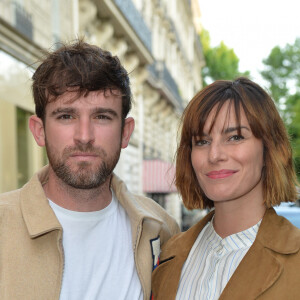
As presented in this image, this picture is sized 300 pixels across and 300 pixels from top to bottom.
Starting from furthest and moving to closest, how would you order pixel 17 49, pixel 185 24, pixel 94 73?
pixel 185 24, pixel 17 49, pixel 94 73

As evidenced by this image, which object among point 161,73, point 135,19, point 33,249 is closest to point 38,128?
point 33,249

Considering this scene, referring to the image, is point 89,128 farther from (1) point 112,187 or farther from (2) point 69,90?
(1) point 112,187

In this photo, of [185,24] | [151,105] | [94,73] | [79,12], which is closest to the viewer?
[94,73]

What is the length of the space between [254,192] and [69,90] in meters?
1.07

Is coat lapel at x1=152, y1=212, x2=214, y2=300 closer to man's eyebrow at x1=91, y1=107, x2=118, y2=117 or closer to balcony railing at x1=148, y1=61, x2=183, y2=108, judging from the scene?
man's eyebrow at x1=91, y1=107, x2=118, y2=117

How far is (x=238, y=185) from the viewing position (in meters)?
2.64

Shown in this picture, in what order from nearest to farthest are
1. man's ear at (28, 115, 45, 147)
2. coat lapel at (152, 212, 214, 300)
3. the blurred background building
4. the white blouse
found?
1. the white blouse
2. coat lapel at (152, 212, 214, 300)
3. man's ear at (28, 115, 45, 147)
4. the blurred background building

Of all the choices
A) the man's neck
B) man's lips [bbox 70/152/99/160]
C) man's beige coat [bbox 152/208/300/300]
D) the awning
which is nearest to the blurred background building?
the awning

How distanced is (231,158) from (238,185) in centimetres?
14

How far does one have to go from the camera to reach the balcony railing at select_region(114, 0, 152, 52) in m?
13.6

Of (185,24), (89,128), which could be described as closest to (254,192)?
(89,128)

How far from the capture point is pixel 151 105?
20.9 m

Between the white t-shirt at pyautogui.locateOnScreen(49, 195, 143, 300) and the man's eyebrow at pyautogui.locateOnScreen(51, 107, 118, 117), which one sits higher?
the man's eyebrow at pyautogui.locateOnScreen(51, 107, 118, 117)

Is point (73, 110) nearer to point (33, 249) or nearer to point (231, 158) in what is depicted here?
point (33, 249)
